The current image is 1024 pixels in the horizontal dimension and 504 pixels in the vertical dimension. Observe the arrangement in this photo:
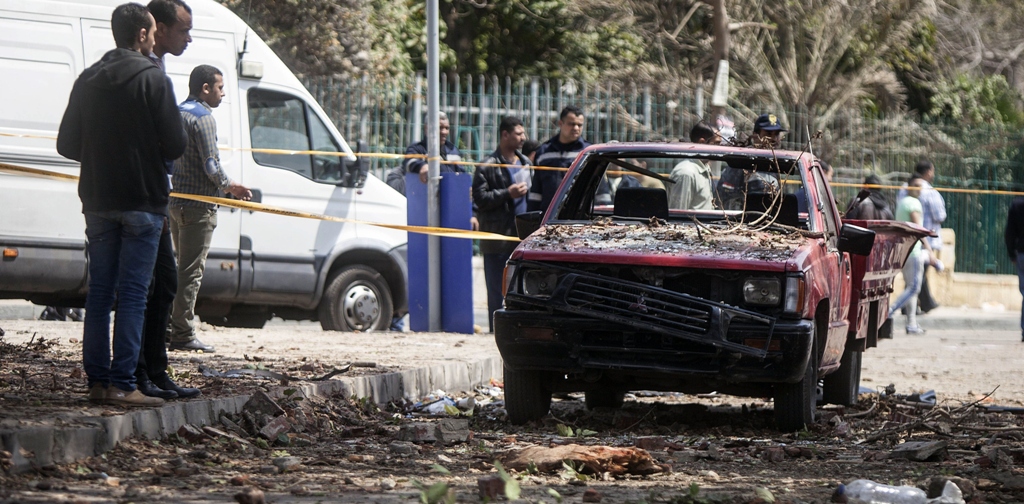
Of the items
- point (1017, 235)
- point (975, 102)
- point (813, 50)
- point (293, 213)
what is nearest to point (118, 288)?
point (293, 213)

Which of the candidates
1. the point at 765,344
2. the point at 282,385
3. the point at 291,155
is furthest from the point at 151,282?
the point at 291,155

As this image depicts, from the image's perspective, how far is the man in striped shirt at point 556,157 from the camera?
11258 millimetres

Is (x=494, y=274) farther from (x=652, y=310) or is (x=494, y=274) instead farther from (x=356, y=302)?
(x=652, y=310)

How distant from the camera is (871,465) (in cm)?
607

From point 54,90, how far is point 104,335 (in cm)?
512

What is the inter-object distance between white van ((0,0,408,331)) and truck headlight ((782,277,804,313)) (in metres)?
5.74

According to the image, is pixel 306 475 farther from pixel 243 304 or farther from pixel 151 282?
pixel 243 304

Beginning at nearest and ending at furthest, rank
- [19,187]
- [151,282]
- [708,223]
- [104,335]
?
[104,335], [151,282], [708,223], [19,187]

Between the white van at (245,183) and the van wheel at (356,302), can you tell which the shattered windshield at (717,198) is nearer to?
the white van at (245,183)

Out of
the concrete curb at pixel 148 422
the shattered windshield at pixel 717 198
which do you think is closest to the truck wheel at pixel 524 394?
the concrete curb at pixel 148 422

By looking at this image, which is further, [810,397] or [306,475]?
[810,397]

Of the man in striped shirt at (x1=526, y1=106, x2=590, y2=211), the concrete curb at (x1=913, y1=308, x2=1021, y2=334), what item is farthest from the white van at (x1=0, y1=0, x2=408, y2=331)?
the concrete curb at (x1=913, y1=308, x2=1021, y2=334)

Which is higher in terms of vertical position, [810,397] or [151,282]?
[151,282]

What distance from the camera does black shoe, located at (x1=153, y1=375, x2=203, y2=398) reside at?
6.45m
